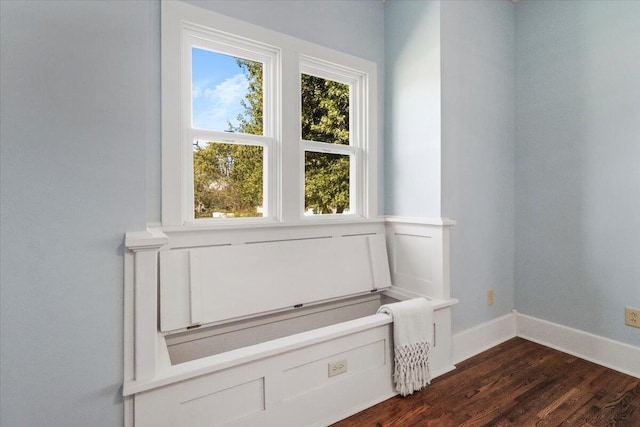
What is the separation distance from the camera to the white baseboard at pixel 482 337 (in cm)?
230

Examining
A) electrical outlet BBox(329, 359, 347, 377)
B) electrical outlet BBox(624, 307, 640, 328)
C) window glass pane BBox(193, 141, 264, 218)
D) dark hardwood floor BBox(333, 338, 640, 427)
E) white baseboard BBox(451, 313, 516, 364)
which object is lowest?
dark hardwood floor BBox(333, 338, 640, 427)

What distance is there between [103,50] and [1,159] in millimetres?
519

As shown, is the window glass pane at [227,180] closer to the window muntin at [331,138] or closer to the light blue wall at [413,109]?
the window muntin at [331,138]

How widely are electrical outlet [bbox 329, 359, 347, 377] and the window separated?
934 millimetres

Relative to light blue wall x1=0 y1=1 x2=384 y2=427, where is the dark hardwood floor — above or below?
below

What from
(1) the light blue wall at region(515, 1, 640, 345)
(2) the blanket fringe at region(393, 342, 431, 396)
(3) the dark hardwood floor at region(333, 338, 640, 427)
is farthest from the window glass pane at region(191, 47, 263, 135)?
(1) the light blue wall at region(515, 1, 640, 345)

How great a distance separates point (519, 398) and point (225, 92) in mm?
2528

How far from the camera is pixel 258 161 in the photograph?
7.07 feet

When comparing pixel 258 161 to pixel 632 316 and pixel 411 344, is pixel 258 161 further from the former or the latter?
pixel 632 316

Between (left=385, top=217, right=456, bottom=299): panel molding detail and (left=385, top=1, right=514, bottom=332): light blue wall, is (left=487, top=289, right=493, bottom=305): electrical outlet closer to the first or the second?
(left=385, top=1, right=514, bottom=332): light blue wall

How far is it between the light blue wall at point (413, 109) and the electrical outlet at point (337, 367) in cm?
119

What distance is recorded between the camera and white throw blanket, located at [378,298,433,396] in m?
1.85

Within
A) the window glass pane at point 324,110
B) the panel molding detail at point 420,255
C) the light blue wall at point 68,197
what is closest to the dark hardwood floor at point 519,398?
the panel molding detail at point 420,255

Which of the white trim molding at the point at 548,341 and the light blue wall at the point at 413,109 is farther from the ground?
the light blue wall at the point at 413,109
